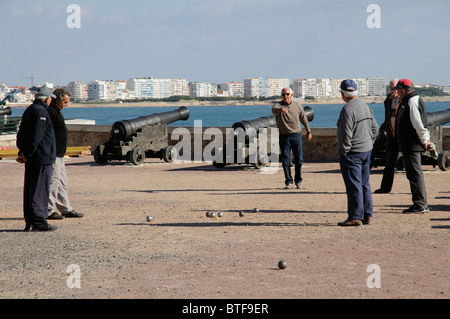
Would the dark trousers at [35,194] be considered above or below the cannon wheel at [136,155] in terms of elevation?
above

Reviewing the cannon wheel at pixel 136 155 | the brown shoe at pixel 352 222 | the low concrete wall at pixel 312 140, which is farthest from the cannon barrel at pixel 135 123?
the brown shoe at pixel 352 222

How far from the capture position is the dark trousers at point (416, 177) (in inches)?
Answer: 340

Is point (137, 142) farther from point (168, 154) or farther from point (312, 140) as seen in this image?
point (312, 140)

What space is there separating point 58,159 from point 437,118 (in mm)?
9472

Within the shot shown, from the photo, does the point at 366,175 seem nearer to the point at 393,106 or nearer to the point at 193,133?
the point at 393,106

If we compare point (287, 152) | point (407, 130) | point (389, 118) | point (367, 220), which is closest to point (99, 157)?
point (287, 152)

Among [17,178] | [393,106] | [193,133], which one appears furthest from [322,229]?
[193,133]

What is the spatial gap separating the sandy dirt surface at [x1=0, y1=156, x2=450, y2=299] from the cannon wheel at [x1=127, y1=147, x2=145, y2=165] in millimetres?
5013

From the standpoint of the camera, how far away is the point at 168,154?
1798 cm

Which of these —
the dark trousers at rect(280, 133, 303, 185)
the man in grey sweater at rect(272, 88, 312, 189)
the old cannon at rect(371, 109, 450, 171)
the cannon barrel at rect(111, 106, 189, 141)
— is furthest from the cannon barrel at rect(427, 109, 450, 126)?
the cannon barrel at rect(111, 106, 189, 141)

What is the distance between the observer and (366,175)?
7.88 m

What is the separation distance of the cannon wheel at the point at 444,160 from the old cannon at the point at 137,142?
7.03 metres

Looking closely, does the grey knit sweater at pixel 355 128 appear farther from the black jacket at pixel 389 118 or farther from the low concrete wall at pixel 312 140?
the low concrete wall at pixel 312 140
